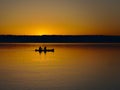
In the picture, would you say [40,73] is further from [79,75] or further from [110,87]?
[110,87]

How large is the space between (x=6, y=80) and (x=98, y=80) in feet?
16.8

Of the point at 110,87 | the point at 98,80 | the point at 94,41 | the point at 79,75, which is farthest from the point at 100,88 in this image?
the point at 94,41

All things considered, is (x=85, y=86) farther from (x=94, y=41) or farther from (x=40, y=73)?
(x=94, y=41)

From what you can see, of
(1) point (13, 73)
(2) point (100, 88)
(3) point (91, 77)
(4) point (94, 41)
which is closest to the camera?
(2) point (100, 88)

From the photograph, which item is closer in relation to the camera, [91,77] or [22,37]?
[91,77]

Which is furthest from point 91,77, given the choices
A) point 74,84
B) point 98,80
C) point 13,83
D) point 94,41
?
point 94,41

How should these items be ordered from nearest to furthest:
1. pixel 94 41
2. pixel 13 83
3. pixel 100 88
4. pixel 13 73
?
pixel 100 88
pixel 13 83
pixel 13 73
pixel 94 41

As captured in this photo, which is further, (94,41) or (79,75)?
(94,41)

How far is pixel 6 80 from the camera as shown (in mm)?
19281

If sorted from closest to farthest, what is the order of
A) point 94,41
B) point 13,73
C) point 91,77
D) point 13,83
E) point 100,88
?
point 100,88
point 13,83
point 91,77
point 13,73
point 94,41

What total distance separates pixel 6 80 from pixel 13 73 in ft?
8.89

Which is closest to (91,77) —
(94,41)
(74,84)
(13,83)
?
(74,84)

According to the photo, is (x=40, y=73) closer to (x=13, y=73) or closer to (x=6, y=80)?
(x=13, y=73)

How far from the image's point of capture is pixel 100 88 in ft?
55.8
